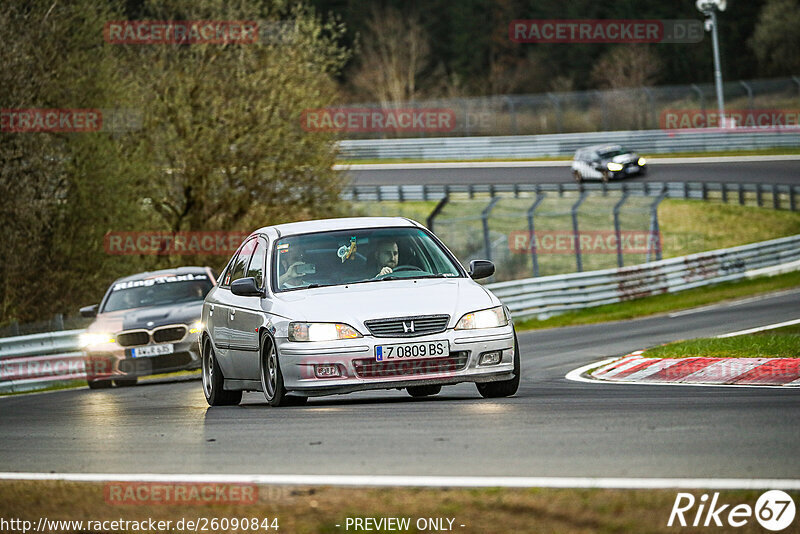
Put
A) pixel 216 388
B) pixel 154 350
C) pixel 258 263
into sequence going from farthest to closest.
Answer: pixel 154 350, pixel 216 388, pixel 258 263

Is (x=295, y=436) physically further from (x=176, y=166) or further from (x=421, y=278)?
(x=176, y=166)

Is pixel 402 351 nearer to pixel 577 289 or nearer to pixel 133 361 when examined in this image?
pixel 133 361

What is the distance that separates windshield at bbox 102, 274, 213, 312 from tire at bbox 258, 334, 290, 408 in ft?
27.6

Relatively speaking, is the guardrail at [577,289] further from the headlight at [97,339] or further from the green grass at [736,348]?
the green grass at [736,348]

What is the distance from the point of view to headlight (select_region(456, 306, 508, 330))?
391 inches

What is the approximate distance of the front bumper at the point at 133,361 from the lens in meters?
17.6

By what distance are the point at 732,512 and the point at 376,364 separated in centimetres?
476

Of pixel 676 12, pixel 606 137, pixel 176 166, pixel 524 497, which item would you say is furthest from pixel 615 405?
pixel 676 12

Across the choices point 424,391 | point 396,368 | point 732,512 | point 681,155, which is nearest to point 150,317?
point 424,391

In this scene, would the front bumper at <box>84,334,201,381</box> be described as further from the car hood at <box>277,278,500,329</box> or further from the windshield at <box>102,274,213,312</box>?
the car hood at <box>277,278,500,329</box>

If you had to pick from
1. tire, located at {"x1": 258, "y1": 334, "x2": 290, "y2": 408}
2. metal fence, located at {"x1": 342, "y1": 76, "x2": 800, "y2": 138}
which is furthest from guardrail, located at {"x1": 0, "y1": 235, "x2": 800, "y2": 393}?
metal fence, located at {"x1": 342, "y1": 76, "x2": 800, "y2": 138}

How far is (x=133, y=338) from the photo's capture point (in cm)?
1781

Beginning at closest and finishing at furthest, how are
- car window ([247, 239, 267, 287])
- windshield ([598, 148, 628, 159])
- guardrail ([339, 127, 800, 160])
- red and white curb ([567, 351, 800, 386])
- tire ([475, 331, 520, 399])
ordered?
tire ([475, 331, 520, 399]), car window ([247, 239, 267, 287]), red and white curb ([567, 351, 800, 386]), windshield ([598, 148, 628, 159]), guardrail ([339, 127, 800, 160])

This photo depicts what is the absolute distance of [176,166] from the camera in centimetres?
3011
